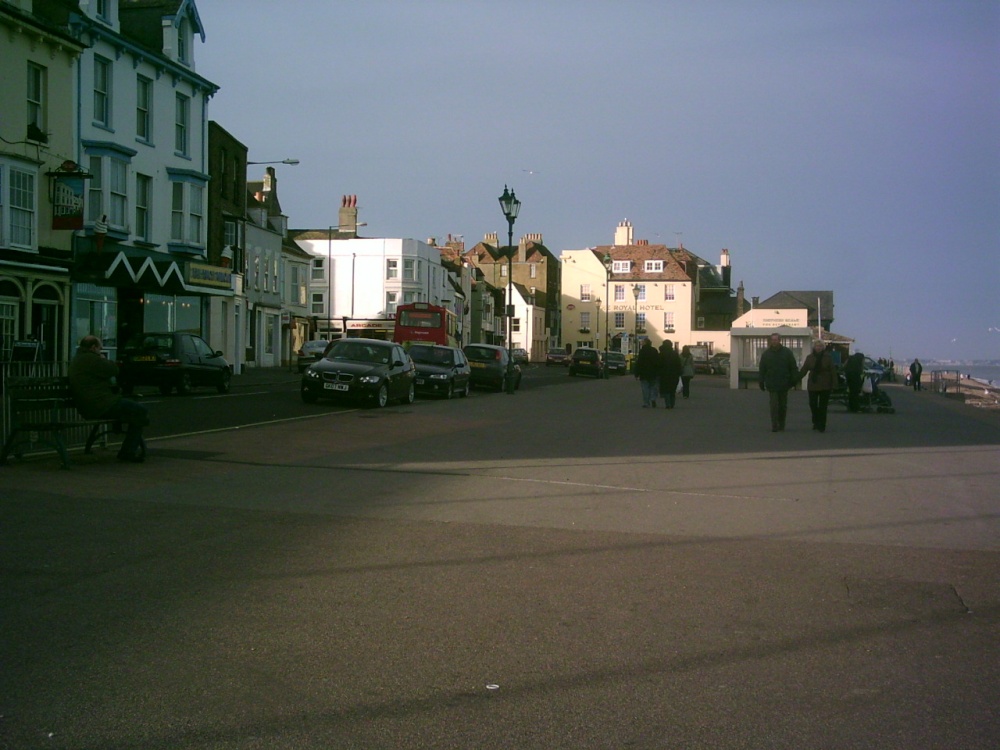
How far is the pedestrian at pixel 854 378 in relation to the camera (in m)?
27.7

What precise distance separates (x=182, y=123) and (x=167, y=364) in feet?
58.3

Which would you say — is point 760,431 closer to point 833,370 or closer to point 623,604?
point 833,370

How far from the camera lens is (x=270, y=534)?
8.55 meters

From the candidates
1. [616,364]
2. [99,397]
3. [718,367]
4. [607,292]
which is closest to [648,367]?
[99,397]

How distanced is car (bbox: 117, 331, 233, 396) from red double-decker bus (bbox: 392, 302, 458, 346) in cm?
1929

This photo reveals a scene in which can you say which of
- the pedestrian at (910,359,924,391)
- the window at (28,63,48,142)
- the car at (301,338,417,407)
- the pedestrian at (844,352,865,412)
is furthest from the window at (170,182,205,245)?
the pedestrian at (910,359,924,391)

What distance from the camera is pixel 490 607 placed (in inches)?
249

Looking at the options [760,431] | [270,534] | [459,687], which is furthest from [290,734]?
[760,431]

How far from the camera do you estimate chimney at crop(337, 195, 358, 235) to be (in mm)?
88000

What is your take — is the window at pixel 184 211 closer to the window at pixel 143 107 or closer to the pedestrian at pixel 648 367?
the window at pixel 143 107

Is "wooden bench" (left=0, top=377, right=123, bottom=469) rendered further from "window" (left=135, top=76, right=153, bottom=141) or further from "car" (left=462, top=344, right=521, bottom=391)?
"window" (left=135, top=76, right=153, bottom=141)

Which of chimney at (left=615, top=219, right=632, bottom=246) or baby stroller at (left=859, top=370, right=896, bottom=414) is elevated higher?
chimney at (left=615, top=219, right=632, bottom=246)

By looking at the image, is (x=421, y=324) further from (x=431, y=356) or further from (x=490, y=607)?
(x=490, y=607)

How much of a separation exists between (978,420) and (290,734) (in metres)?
26.2
